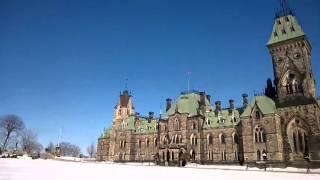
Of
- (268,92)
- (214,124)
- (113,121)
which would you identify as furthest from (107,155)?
(268,92)

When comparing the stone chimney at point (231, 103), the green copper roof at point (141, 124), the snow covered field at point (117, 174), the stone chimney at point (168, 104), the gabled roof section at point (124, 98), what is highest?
the gabled roof section at point (124, 98)

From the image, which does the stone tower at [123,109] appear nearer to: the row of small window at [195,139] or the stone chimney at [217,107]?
the row of small window at [195,139]

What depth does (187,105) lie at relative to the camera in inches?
2790

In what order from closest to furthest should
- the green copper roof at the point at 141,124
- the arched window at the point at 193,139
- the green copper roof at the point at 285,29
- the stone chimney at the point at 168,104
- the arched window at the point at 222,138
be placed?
the green copper roof at the point at 285,29 → the arched window at the point at 222,138 → the arched window at the point at 193,139 → the stone chimney at the point at 168,104 → the green copper roof at the point at 141,124

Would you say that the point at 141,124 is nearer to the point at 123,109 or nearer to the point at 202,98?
the point at 123,109

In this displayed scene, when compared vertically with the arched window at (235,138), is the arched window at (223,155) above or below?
below

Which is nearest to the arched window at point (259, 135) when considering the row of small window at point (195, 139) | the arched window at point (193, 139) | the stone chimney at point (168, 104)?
the row of small window at point (195, 139)

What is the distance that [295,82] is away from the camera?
189 ft

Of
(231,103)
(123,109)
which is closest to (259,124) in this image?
(231,103)

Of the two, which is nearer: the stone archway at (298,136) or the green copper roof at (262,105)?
the stone archway at (298,136)

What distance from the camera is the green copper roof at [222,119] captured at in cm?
6381

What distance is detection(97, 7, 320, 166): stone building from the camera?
2115 inches

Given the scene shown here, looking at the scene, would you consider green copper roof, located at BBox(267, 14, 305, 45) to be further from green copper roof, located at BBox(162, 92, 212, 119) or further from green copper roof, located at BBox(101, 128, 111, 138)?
green copper roof, located at BBox(101, 128, 111, 138)

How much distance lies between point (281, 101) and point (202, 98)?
65.8ft
